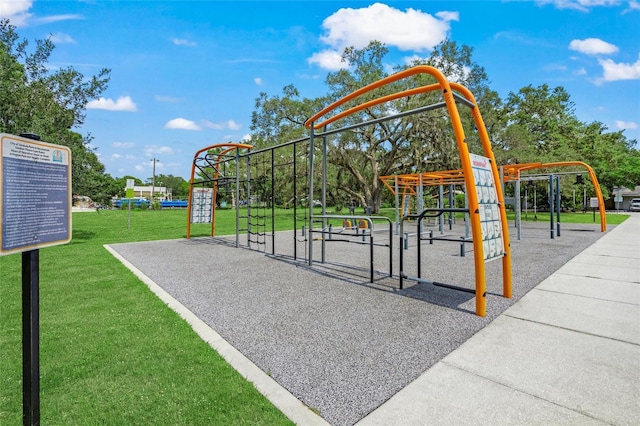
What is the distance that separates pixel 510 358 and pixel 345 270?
11.9 ft

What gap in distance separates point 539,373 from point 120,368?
9.67ft

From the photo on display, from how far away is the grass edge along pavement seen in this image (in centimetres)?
197

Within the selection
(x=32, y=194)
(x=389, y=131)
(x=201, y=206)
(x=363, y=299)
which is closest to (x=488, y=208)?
(x=363, y=299)

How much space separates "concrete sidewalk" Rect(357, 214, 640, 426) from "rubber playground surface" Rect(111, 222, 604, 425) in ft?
0.50

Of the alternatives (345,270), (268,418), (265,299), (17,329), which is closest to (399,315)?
(265,299)

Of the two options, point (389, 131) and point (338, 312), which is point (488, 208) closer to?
point (338, 312)

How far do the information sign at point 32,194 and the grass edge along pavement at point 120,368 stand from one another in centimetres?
101

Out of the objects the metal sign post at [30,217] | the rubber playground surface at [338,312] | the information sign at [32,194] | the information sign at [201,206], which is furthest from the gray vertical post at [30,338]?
the information sign at [201,206]

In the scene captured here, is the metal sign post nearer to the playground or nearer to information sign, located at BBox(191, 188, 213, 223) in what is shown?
the playground

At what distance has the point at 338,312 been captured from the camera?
374 centimetres

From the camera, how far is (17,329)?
3.32 meters

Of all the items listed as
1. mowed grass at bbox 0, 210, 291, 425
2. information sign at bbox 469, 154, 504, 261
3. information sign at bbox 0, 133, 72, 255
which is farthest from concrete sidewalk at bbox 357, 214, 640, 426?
information sign at bbox 0, 133, 72, 255

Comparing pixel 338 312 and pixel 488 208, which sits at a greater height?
pixel 488 208

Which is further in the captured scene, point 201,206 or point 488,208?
point 201,206
